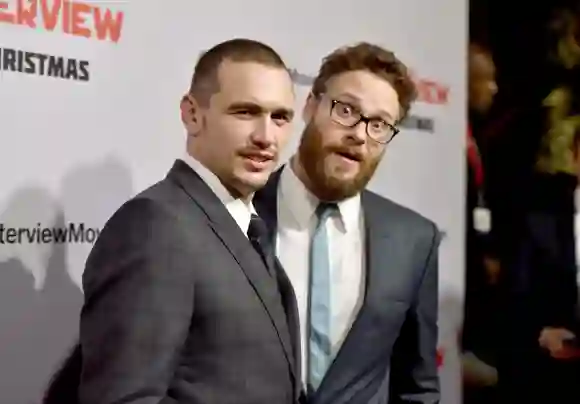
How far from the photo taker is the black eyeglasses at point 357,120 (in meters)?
1.39

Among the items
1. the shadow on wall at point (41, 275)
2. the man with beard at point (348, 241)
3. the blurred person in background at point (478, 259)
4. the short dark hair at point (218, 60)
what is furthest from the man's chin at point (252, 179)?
the blurred person in background at point (478, 259)

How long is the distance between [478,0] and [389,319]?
4.10 ft

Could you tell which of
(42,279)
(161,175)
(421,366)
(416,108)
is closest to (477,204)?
(416,108)

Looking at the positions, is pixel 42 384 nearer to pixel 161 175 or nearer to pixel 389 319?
pixel 161 175

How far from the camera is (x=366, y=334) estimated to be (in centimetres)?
137

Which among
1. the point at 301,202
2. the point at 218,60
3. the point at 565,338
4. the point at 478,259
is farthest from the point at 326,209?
the point at 565,338

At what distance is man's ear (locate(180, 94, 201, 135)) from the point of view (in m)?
1.16

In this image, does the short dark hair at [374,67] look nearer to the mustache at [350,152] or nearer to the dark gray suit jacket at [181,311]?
the mustache at [350,152]

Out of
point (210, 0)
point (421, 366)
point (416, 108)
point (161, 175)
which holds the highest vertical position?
point (210, 0)

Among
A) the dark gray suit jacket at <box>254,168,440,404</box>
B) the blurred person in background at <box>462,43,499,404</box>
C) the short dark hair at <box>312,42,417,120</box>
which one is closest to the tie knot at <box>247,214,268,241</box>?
the dark gray suit jacket at <box>254,168,440,404</box>

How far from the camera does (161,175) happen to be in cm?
150

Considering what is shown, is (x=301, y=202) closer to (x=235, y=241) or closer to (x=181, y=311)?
(x=235, y=241)

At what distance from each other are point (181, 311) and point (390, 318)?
18.3 inches

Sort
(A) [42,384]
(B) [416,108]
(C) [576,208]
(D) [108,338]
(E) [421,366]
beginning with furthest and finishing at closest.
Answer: (C) [576,208] < (B) [416,108] < (E) [421,366] < (A) [42,384] < (D) [108,338]
